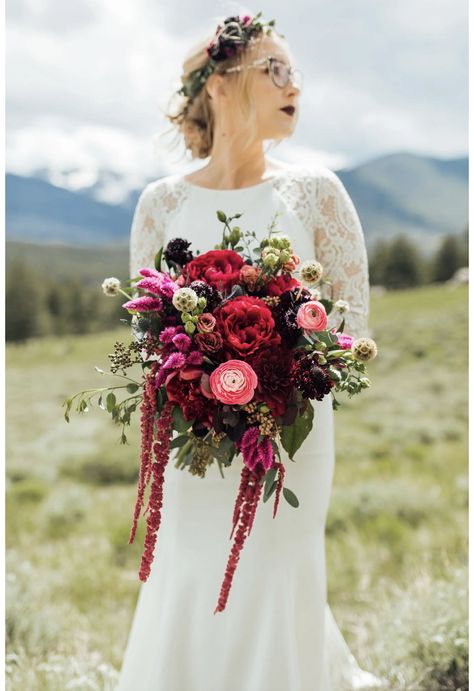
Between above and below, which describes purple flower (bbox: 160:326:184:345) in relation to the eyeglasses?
below

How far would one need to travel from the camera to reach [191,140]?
2.93 m

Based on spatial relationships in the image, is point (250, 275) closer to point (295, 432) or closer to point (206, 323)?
point (206, 323)

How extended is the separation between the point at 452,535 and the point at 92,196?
2363 cm

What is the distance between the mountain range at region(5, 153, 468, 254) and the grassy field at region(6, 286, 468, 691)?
7.86 meters

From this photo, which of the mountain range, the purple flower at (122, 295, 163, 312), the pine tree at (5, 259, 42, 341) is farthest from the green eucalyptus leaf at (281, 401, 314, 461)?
the mountain range

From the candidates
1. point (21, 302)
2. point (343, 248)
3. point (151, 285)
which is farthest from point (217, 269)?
point (21, 302)

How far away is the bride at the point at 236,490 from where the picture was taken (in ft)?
8.00

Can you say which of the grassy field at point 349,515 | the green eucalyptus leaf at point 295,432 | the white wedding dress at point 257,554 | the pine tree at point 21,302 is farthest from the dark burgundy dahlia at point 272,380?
the pine tree at point 21,302

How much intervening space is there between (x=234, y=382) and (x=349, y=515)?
4494mm

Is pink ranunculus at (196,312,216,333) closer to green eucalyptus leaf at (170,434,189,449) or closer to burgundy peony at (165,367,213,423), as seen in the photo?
burgundy peony at (165,367,213,423)

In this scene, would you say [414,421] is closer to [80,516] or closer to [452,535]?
[452,535]

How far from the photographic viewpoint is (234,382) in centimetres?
172

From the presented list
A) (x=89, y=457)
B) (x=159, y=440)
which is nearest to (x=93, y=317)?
(x=89, y=457)

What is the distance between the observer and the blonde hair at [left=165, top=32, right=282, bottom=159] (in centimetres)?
263
